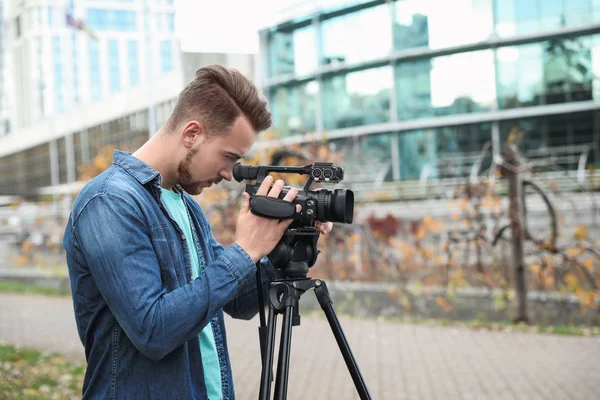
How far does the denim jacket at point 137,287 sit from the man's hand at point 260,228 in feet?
0.12

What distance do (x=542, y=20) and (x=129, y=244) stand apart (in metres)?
28.7

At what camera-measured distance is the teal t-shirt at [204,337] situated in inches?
67.0

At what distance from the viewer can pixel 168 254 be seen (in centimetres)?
157

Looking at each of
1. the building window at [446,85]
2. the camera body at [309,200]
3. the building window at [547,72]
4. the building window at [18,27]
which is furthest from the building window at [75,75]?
the camera body at [309,200]

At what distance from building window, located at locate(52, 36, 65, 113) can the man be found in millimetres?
18994

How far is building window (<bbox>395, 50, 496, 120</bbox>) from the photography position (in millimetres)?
26828

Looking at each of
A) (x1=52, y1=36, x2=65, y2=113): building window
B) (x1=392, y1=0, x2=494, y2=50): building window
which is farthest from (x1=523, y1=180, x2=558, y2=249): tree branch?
(x1=392, y1=0, x2=494, y2=50): building window

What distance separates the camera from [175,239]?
1.65 metres

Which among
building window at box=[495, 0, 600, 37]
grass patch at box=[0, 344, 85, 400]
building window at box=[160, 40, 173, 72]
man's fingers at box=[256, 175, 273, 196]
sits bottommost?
grass patch at box=[0, 344, 85, 400]

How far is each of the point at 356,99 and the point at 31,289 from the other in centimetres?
2134

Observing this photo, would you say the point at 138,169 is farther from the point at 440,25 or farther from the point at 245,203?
the point at 440,25

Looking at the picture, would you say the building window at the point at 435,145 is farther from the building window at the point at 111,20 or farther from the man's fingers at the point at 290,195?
the man's fingers at the point at 290,195

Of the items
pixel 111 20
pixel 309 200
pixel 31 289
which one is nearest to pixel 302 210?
pixel 309 200

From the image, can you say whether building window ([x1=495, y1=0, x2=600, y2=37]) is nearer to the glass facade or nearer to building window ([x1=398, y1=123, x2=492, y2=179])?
building window ([x1=398, y1=123, x2=492, y2=179])
